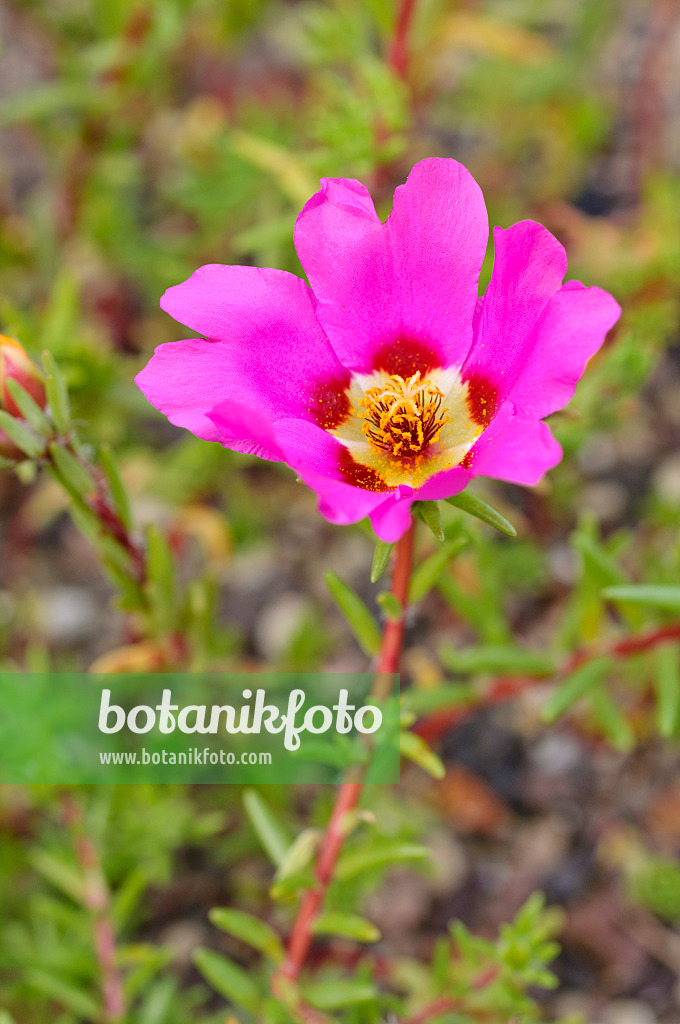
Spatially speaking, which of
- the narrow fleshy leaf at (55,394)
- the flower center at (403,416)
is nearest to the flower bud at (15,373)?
the narrow fleshy leaf at (55,394)

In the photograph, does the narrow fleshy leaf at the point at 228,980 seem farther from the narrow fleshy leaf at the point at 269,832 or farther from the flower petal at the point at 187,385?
the flower petal at the point at 187,385

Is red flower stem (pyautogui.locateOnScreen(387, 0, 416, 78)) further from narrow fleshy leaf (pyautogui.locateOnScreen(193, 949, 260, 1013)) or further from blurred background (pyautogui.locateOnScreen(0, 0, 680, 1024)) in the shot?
narrow fleshy leaf (pyautogui.locateOnScreen(193, 949, 260, 1013))

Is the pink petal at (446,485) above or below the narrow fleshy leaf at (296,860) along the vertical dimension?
above

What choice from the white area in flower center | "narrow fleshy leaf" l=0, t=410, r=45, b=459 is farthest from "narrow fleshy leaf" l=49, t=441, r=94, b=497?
the white area in flower center

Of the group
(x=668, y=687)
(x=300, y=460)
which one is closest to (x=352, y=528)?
(x=668, y=687)

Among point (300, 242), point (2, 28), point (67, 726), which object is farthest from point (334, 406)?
point (2, 28)

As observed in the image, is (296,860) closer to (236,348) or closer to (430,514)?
(430,514)
